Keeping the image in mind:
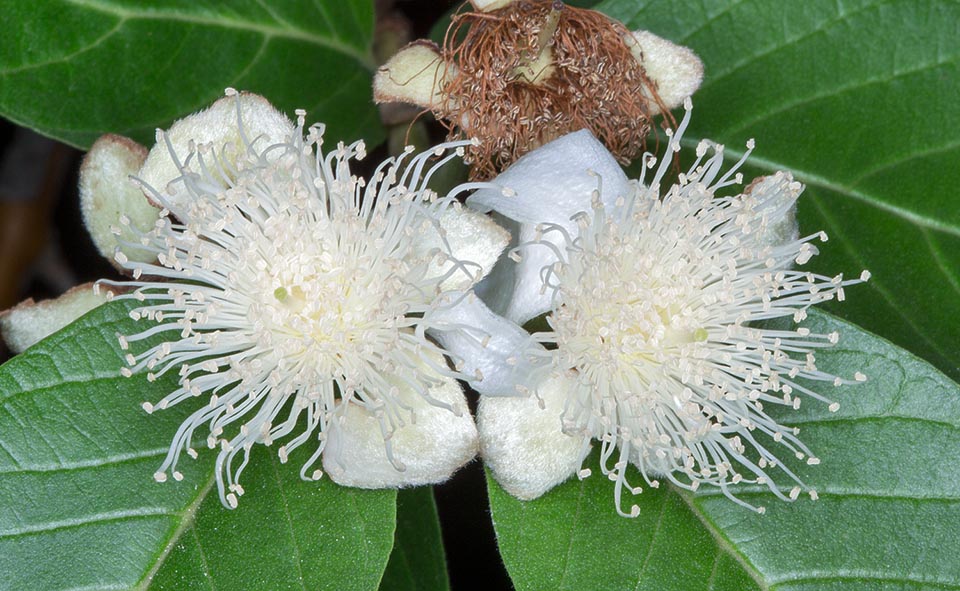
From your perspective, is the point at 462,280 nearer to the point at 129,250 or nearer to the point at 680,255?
the point at 680,255

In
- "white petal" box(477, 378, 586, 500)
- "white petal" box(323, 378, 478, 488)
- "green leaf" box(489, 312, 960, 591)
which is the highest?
"white petal" box(323, 378, 478, 488)

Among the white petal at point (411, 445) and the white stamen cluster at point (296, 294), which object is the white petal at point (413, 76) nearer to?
the white stamen cluster at point (296, 294)

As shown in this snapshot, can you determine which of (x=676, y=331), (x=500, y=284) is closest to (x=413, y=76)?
(x=500, y=284)

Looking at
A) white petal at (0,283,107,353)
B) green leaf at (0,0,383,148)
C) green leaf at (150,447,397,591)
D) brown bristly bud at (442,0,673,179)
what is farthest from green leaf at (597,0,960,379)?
white petal at (0,283,107,353)

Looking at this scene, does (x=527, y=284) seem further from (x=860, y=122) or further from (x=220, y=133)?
(x=860, y=122)

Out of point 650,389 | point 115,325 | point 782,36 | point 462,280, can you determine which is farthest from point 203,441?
point 782,36

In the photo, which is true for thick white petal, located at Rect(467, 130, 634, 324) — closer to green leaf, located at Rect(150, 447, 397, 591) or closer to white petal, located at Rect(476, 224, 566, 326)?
white petal, located at Rect(476, 224, 566, 326)

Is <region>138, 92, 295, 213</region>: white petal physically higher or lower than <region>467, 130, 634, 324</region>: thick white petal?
higher
